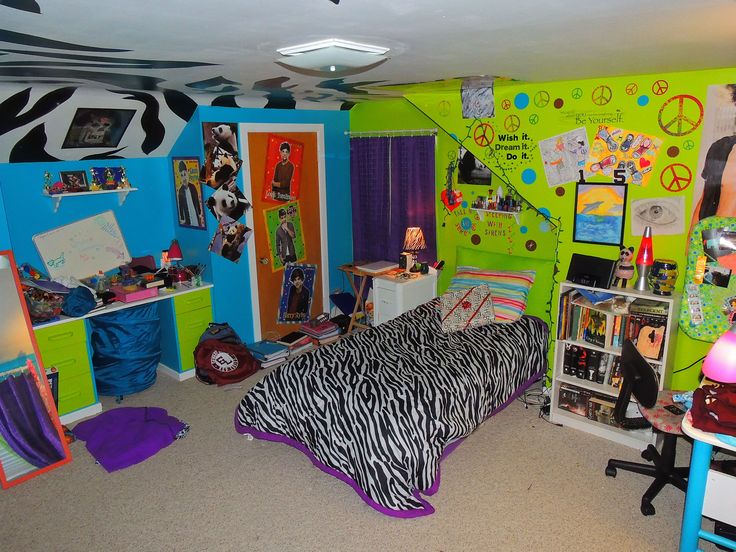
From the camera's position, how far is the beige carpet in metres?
2.80

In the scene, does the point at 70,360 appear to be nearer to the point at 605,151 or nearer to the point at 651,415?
the point at 651,415

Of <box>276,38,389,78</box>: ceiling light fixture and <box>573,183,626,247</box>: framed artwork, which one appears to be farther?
<box>573,183,626,247</box>: framed artwork

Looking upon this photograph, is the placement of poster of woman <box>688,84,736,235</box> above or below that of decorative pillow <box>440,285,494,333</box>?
above

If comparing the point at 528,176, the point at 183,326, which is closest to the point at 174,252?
the point at 183,326

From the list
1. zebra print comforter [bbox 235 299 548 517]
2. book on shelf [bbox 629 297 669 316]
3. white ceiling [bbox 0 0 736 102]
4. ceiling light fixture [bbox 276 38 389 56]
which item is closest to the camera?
white ceiling [bbox 0 0 736 102]

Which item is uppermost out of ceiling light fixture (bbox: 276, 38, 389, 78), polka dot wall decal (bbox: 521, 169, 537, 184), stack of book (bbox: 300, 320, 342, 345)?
ceiling light fixture (bbox: 276, 38, 389, 78)

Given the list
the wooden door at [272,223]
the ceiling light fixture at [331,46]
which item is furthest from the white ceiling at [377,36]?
the wooden door at [272,223]

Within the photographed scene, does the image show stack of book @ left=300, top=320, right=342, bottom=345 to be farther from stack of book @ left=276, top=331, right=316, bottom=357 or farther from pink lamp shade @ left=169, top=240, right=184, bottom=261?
pink lamp shade @ left=169, top=240, right=184, bottom=261

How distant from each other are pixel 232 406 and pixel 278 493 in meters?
1.16

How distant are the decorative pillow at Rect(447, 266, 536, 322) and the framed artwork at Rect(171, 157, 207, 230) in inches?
88.0

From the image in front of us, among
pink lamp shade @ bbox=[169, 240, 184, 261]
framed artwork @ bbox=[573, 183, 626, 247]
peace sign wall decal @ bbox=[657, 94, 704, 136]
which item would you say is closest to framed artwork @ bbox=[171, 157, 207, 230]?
pink lamp shade @ bbox=[169, 240, 184, 261]

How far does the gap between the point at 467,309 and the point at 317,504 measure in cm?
184

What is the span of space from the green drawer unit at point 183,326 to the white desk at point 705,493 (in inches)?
143

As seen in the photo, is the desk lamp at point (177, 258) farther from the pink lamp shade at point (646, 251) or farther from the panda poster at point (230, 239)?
the pink lamp shade at point (646, 251)
